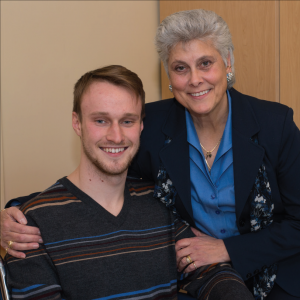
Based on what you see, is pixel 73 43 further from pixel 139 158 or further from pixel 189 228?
pixel 189 228

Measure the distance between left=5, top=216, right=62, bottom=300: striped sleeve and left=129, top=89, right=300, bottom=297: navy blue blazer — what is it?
2.06ft

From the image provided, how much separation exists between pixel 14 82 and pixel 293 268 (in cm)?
184

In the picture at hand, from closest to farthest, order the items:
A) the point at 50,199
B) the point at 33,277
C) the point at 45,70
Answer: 1. the point at 33,277
2. the point at 50,199
3. the point at 45,70

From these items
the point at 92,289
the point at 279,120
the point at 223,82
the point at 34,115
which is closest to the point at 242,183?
the point at 279,120

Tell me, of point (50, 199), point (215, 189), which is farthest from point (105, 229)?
point (215, 189)

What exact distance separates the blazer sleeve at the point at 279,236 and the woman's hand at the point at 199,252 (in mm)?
36

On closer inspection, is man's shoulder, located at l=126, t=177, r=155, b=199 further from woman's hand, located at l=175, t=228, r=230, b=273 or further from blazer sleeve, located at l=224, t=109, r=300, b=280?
blazer sleeve, located at l=224, t=109, r=300, b=280

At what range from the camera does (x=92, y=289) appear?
147cm

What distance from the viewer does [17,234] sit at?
145cm

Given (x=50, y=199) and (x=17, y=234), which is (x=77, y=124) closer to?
(x=50, y=199)

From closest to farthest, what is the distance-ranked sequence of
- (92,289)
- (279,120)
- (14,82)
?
(92,289) → (279,120) → (14,82)

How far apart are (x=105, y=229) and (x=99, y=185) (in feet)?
0.60

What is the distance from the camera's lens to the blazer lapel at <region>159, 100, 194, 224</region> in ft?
5.77

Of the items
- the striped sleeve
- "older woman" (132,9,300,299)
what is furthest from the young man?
"older woman" (132,9,300,299)
